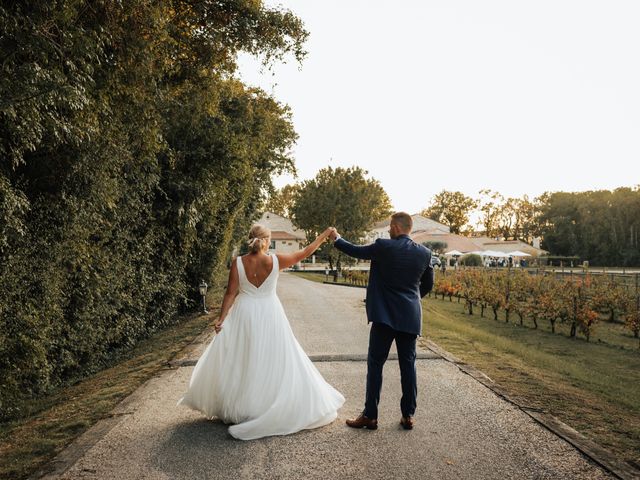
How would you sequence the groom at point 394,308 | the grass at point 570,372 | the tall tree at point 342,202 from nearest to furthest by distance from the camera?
1. the groom at point 394,308
2. the grass at point 570,372
3. the tall tree at point 342,202

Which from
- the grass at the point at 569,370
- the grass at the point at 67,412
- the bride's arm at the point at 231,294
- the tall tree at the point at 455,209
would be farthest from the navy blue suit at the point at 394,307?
the tall tree at the point at 455,209

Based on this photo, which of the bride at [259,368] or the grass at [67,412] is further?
the bride at [259,368]

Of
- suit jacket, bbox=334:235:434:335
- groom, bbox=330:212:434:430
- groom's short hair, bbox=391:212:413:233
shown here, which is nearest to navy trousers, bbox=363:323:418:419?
groom, bbox=330:212:434:430

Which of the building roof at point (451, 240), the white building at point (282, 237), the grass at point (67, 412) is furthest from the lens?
the white building at point (282, 237)

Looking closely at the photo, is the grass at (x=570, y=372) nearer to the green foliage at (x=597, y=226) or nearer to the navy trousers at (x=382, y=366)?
the navy trousers at (x=382, y=366)

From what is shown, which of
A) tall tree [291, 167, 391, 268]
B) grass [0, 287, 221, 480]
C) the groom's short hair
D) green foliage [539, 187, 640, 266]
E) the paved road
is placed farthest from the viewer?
green foliage [539, 187, 640, 266]

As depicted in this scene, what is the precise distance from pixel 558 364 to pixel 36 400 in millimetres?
9544

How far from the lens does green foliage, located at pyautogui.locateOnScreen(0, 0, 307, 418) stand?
5.18 meters

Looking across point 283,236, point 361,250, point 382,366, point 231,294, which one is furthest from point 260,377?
point 283,236

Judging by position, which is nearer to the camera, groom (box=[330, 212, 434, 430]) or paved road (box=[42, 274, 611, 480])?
paved road (box=[42, 274, 611, 480])

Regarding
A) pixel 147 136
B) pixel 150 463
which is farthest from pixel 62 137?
pixel 150 463

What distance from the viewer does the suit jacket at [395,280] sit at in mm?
5129

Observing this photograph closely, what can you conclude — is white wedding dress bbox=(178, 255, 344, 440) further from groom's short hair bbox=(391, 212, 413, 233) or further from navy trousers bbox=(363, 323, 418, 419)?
groom's short hair bbox=(391, 212, 413, 233)

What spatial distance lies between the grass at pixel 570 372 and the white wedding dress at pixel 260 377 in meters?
2.67
